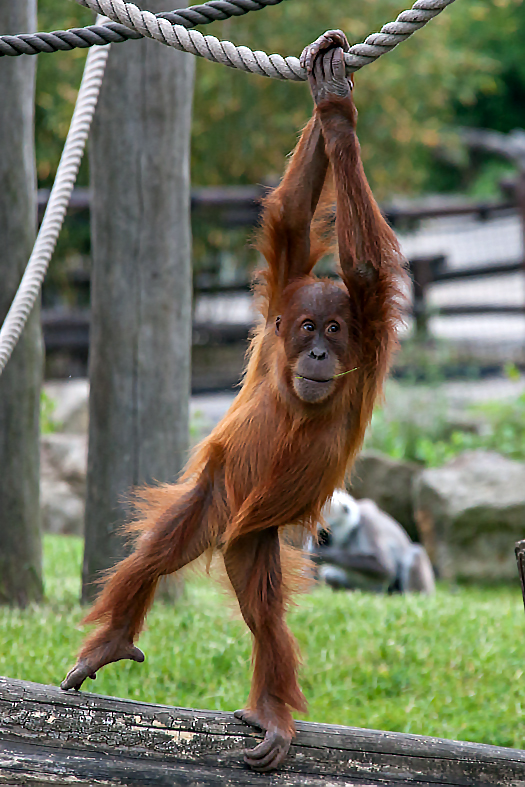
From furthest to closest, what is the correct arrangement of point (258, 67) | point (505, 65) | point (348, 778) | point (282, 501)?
point (505, 65) < point (282, 501) < point (348, 778) < point (258, 67)

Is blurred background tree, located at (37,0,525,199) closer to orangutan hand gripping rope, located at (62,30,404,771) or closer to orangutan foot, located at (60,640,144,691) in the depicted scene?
orangutan hand gripping rope, located at (62,30,404,771)

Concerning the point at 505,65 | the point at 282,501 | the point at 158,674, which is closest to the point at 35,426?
the point at 158,674

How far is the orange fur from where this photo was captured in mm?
2762

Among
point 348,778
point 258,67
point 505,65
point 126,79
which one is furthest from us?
point 505,65

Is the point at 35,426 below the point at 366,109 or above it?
below

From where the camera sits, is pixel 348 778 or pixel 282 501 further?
pixel 282 501

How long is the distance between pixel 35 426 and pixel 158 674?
1.62m

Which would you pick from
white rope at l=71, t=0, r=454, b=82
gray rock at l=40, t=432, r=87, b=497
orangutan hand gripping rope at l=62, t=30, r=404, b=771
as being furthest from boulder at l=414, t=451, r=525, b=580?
white rope at l=71, t=0, r=454, b=82

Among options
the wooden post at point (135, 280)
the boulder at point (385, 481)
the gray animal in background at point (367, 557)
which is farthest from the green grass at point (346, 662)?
the boulder at point (385, 481)

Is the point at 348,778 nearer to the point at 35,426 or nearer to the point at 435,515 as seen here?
the point at 35,426

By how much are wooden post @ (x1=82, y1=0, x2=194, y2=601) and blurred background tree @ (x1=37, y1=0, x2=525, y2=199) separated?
23.3 ft

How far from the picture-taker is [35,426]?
480cm

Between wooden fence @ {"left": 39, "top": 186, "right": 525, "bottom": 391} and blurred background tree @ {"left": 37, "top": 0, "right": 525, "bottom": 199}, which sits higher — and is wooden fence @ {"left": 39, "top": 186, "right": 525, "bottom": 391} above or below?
below

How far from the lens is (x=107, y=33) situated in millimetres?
2557
